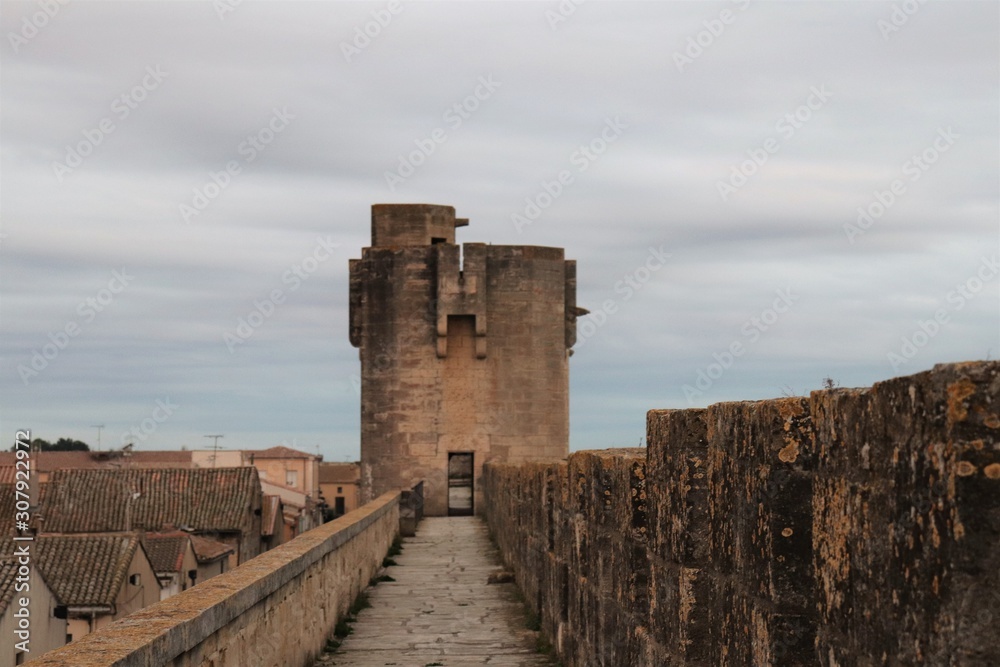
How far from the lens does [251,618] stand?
5598 mm

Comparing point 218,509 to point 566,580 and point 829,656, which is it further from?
point 829,656

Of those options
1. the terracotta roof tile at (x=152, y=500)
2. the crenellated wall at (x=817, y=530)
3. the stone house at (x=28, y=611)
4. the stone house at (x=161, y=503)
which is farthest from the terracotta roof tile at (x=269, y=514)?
the crenellated wall at (x=817, y=530)

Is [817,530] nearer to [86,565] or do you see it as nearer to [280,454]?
[86,565]

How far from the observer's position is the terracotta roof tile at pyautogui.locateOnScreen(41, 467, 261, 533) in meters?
54.8

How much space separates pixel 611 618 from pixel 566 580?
1906 mm

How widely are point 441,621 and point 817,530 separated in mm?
7748

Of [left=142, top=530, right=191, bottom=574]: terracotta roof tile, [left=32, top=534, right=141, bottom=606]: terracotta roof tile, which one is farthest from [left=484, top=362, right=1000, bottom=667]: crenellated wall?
[left=142, top=530, right=191, bottom=574]: terracotta roof tile

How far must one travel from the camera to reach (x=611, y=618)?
17.1 ft

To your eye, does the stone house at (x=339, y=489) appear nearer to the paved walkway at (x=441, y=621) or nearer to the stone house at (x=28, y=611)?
the stone house at (x=28, y=611)

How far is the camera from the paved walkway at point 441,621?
320 inches

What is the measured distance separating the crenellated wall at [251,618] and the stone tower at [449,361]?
1382cm

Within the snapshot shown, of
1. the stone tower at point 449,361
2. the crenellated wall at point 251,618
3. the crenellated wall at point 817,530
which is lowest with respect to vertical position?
the crenellated wall at point 251,618

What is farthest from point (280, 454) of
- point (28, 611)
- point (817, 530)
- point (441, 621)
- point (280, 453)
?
point (817, 530)

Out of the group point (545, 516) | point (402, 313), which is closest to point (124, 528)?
point (402, 313)
